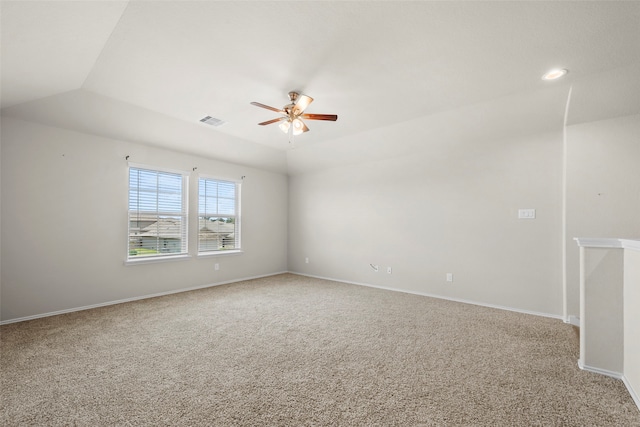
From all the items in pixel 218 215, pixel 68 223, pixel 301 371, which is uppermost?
pixel 218 215

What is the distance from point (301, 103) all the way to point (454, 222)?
304 cm

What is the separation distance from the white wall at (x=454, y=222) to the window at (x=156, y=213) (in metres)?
2.77

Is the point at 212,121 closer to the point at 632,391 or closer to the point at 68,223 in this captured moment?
the point at 68,223

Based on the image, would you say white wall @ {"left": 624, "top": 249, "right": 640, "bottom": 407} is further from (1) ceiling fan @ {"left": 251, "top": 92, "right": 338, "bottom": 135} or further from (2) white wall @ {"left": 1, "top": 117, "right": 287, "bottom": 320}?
(2) white wall @ {"left": 1, "top": 117, "right": 287, "bottom": 320}

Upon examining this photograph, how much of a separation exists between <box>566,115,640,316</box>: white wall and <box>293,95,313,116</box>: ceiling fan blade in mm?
3300

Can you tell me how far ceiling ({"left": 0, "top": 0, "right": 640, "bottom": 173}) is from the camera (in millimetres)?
2010

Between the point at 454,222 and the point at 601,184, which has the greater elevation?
the point at 601,184

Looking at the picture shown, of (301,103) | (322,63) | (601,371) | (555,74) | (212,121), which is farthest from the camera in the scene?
(212,121)

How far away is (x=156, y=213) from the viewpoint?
4.74m

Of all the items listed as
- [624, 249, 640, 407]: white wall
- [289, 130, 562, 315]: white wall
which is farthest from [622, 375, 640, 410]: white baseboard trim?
[289, 130, 562, 315]: white wall

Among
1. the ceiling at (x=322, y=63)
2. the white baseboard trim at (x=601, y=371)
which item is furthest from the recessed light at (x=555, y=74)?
the white baseboard trim at (x=601, y=371)

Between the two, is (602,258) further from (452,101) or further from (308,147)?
(308,147)

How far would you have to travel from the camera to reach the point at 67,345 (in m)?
2.77

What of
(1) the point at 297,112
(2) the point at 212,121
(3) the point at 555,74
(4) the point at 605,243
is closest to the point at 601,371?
(4) the point at 605,243
